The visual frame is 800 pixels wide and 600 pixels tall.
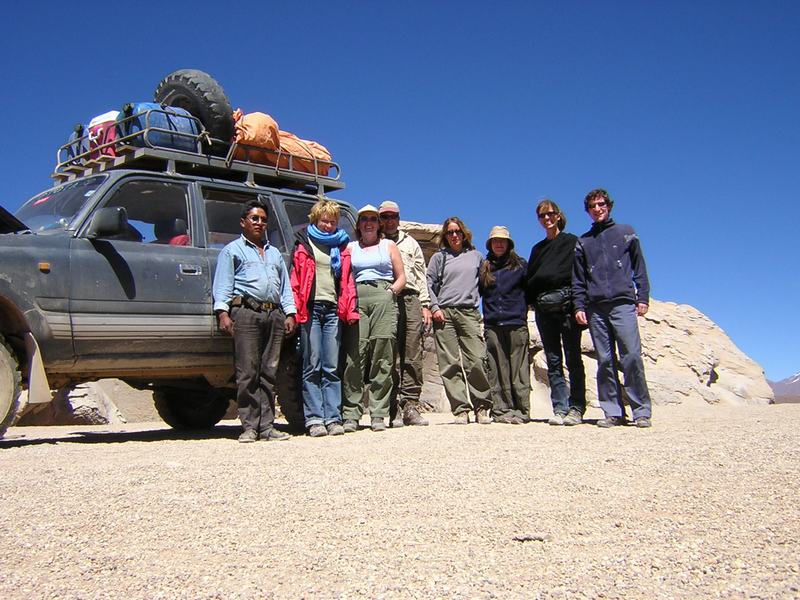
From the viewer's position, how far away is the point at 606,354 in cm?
609

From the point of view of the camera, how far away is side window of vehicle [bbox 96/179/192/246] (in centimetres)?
598

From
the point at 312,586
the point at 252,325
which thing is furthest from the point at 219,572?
the point at 252,325

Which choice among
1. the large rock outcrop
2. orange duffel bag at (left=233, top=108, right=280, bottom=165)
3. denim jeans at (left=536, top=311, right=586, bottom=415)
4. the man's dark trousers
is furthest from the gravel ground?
the large rock outcrop

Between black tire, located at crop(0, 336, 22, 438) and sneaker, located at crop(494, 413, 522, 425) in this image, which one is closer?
black tire, located at crop(0, 336, 22, 438)

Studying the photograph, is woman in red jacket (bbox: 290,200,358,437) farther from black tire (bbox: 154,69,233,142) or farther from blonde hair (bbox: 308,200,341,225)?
black tire (bbox: 154,69,233,142)

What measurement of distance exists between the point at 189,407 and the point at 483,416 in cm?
294

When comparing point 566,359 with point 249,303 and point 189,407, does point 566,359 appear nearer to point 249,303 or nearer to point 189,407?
point 249,303

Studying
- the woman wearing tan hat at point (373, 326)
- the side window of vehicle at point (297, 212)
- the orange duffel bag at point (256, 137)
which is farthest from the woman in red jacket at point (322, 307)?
the orange duffel bag at point (256, 137)

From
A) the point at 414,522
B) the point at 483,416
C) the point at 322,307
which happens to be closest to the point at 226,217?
the point at 322,307

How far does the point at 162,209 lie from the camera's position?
20.1 feet

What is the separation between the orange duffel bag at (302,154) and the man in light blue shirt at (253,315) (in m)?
1.32

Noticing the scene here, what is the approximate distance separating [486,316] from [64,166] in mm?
3872

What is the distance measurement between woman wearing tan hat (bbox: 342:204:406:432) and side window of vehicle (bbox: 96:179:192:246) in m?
1.36

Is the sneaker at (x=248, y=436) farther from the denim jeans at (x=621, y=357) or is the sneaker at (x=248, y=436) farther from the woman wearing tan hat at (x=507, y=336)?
the denim jeans at (x=621, y=357)
